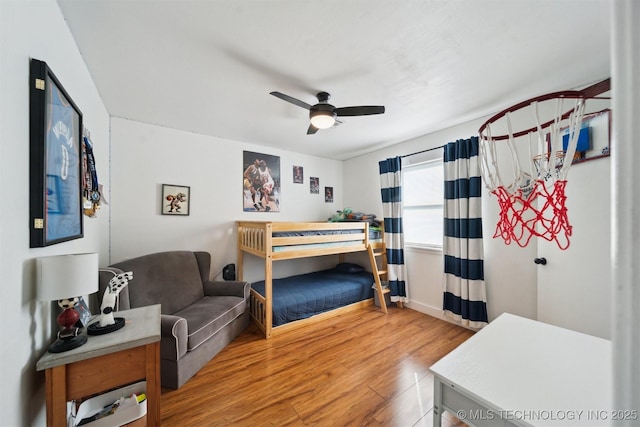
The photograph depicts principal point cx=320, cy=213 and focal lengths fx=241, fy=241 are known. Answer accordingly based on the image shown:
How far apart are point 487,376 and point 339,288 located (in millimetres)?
A: 2148

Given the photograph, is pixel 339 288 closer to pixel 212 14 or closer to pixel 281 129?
pixel 281 129

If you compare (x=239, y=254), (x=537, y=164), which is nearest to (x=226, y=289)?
(x=239, y=254)

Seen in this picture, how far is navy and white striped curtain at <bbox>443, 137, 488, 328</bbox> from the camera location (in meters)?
2.49

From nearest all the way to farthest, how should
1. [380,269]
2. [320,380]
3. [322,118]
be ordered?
[320,380], [322,118], [380,269]

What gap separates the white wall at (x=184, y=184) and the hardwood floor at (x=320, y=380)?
4.18 feet

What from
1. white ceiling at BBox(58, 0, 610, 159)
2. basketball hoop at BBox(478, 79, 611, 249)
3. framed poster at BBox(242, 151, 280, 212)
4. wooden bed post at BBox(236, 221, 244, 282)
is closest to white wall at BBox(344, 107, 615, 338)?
basketball hoop at BBox(478, 79, 611, 249)

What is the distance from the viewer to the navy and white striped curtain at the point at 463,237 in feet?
8.17

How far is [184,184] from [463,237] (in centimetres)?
326

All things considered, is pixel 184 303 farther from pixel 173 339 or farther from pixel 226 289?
pixel 173 339

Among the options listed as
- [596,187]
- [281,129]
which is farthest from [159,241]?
[596,187]

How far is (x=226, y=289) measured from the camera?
8.64 feet

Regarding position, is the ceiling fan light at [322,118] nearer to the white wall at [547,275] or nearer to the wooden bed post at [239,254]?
the white wall at [547,275]

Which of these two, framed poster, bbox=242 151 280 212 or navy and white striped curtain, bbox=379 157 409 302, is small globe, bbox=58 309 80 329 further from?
navy and white striped curtain, bbox=379 157 409 302

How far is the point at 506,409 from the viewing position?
Result: 88 centimetres
